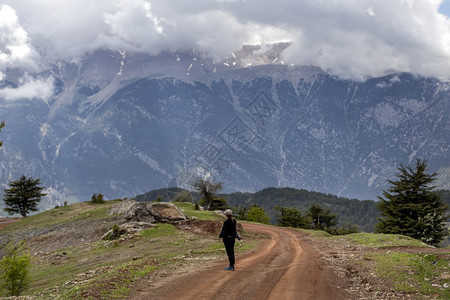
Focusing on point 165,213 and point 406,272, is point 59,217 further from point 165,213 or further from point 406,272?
→ point 406,272

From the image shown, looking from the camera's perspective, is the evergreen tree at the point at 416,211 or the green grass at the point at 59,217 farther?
the green grass at the point at 59,217

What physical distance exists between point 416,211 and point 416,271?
34788 millimetres

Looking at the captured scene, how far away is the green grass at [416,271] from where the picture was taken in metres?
15.3

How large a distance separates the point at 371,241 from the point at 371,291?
62.2 feet

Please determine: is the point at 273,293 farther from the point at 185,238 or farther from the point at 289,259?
the point at 185,238

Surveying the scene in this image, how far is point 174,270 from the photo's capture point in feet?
63.0

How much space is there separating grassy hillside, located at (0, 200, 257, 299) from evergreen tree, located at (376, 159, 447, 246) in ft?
81.0

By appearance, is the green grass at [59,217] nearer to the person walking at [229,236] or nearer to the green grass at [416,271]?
the person walking at [229,236]

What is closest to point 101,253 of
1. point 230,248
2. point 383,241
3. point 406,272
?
point 230,248

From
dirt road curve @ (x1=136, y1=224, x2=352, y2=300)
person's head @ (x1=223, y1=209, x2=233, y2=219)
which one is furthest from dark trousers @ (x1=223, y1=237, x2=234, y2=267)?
person's head @ (x1=223, y1=209, x2=233, y2=219)

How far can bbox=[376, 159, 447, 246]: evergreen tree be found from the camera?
46781mm

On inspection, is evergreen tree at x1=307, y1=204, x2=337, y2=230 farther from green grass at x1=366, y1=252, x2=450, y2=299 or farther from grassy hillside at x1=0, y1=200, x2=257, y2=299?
green grass at x1=366, y1=252, x2=450, y2=299

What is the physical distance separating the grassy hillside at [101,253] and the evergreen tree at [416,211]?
24696 millimetres

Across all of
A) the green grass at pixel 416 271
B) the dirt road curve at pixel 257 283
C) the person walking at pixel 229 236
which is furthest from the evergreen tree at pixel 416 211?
the person walking at pixel 229 236
